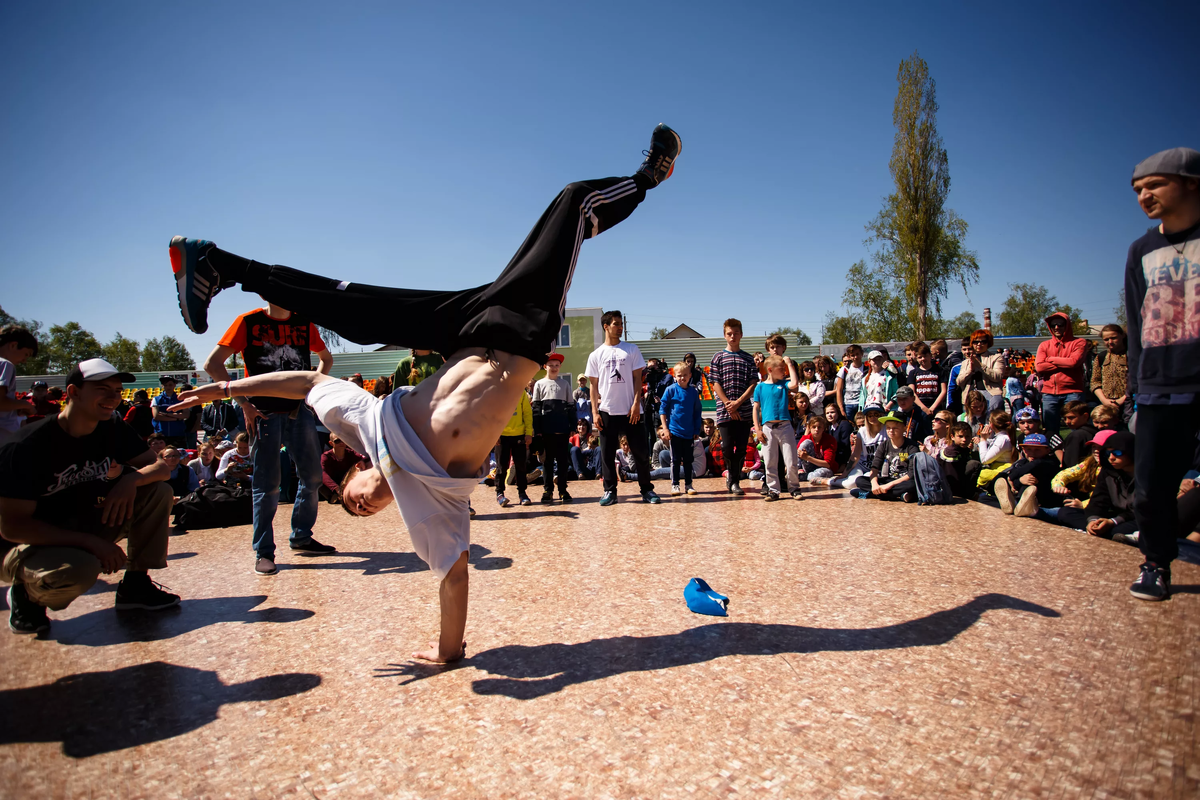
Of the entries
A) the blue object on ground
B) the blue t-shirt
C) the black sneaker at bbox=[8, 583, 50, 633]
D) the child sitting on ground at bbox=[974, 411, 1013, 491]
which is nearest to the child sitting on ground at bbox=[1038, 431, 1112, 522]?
the child sitting on ground at bbox=[974, 411, 1013, 491]

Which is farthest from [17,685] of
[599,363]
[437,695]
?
[599,363]

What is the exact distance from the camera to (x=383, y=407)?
8.08 ft

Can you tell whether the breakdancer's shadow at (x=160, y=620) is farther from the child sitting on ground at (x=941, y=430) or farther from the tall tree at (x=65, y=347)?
the tall tree at (x=65, y=347)

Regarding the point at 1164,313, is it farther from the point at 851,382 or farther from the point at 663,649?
the point at 851,382

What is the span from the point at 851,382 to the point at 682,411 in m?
3.62

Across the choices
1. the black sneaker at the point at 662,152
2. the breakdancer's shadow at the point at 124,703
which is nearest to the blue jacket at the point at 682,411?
the black sneaker at the point at 662,152

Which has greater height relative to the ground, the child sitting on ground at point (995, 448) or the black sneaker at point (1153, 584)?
the child sitting on ground at point (995, 448)

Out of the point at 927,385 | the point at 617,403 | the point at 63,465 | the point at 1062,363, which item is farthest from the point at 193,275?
the point at 1062,363

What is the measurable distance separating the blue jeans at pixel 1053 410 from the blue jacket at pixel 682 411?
13.7ft

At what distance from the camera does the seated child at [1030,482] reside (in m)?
5.37

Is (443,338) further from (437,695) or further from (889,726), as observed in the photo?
(889,726)

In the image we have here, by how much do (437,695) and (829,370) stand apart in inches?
372

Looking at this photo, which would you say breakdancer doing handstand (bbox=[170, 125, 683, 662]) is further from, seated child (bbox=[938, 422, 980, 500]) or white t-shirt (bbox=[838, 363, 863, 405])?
white t-shirt (bbox=[838, 363, 863, 405])

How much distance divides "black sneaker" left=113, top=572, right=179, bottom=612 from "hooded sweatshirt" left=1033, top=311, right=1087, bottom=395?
339 inches
